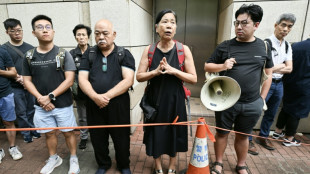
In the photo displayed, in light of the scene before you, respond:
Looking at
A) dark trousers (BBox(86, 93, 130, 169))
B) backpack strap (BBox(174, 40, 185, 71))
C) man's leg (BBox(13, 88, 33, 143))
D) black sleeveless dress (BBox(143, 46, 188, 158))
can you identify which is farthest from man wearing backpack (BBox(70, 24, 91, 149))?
backpack strap (BBox(174, 40, 185, 71))

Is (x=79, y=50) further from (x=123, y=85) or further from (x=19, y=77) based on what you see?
(x=123, y=85)

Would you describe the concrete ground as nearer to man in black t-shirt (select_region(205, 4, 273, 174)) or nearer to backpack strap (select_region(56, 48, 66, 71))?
man in black t-shirt (select_region(205, 4, 273, 174))

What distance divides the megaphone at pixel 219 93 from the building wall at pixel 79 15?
6.29ft

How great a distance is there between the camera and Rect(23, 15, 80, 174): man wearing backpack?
262 centimetres

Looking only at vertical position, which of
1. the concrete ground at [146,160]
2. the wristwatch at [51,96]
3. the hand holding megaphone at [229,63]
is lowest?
the concrete ground at [146,160]

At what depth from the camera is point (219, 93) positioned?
246 cm

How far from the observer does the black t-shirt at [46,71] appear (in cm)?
263

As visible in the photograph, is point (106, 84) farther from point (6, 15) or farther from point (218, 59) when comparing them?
point (6, 15)

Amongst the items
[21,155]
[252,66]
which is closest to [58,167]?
[21,155]

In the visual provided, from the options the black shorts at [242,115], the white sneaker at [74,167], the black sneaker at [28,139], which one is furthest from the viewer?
the black sneaker at [28,139]

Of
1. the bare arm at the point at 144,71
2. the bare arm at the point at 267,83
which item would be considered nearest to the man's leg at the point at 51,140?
the bare arm at the point at 144,71

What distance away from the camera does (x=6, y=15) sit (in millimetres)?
4105

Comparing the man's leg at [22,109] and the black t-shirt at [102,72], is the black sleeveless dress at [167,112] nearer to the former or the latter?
the black t-shirt at [102,72]

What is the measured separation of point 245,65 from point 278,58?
142cm
